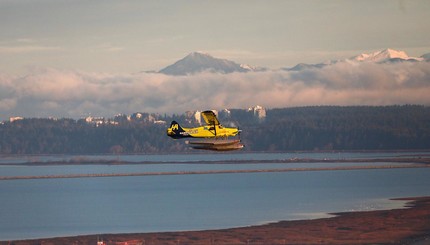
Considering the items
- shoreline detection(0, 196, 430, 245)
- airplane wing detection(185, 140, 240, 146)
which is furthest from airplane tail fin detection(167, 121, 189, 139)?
shoreline detection(0, 196, 430, 245)

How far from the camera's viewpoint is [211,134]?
96438 millimetres

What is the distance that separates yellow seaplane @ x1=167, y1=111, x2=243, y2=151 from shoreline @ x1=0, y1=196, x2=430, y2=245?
64439 millimetres

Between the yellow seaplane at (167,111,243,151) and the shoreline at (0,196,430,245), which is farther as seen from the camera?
the shoreline at (0,196,430,245)

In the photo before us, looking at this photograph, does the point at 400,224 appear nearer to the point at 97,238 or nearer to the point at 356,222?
the point at 356,222

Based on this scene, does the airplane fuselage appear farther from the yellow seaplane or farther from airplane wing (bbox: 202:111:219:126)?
airplane wing (bbox: 202:111:219:126)

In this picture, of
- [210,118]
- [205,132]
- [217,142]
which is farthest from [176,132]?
[217,142]

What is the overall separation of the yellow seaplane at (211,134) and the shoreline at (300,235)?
211 feet

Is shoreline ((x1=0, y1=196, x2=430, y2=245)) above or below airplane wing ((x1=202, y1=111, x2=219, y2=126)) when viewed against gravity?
below

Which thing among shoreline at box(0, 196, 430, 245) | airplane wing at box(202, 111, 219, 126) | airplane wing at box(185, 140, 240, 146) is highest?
airplane wing at box(202, 111, 219, 126)

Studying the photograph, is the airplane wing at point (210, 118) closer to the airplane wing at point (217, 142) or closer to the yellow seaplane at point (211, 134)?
the yellow seaplane at point (211, 134)

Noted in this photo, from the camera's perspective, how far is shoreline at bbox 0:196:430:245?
536 ft

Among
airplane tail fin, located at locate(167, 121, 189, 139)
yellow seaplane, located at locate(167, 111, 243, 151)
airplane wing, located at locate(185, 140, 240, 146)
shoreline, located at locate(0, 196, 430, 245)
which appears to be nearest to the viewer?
yellow seaplane, located at locate(167, 111, 243, 151)

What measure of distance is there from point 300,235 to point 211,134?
77.7 m

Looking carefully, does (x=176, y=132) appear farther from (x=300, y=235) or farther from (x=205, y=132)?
(x=300, y=235)
